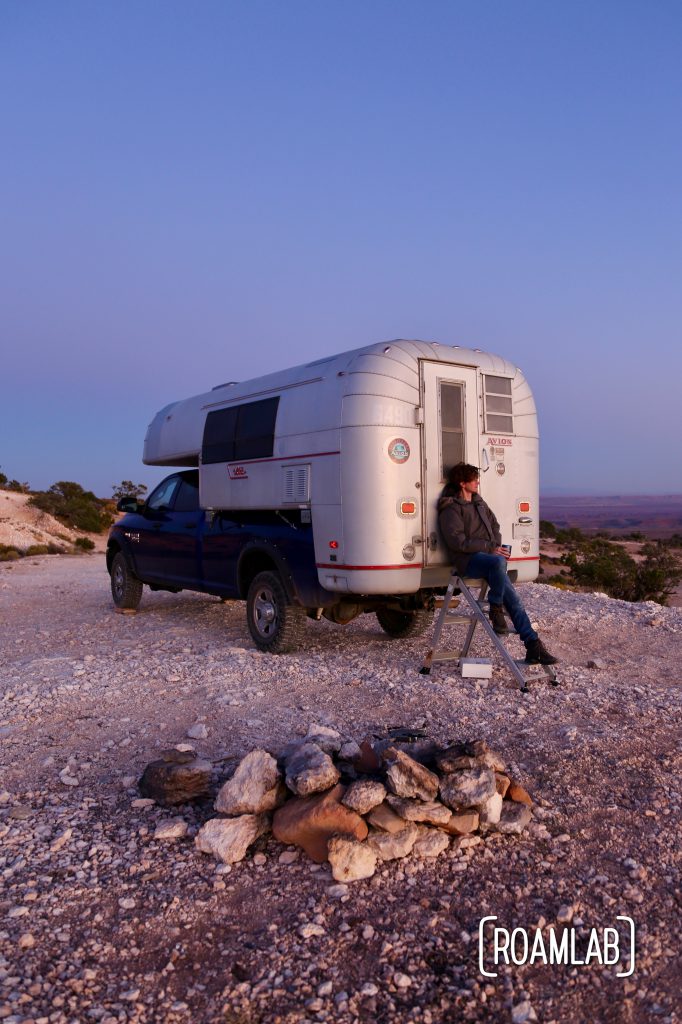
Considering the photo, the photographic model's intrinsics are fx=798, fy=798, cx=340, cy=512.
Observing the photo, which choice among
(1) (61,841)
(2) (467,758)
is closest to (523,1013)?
(2) (467,758)

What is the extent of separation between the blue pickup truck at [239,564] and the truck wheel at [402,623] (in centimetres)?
1

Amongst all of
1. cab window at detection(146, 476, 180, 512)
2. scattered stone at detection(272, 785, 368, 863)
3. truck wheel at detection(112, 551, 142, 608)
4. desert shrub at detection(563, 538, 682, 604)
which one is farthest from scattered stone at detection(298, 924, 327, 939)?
desert shrub at detection(563, 538, 682, 604)

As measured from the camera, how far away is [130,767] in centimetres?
494

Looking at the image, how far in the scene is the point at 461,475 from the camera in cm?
739

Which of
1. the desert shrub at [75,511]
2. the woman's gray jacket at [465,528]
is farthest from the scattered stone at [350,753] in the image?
the desert shrub at [75,511]

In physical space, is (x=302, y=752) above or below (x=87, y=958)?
above

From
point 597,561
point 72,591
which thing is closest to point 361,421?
point 72,591

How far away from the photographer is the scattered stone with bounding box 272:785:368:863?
374 cm

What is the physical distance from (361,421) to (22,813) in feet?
13.9

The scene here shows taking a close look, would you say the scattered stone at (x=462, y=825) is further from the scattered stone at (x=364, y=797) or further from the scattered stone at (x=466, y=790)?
the scattered stone at (x=364, y=797)

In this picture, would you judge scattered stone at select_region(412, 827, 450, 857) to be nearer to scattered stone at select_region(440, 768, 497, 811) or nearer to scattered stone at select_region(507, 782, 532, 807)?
scattered stone at select_region(440, 768, 497, 811)

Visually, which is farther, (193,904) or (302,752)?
(302,752)

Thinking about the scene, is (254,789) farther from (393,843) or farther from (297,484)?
(297,484)

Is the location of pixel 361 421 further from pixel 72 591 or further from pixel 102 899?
pixel 72 591
